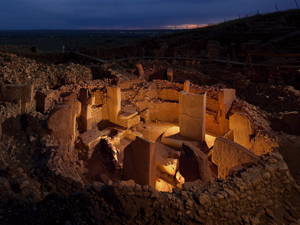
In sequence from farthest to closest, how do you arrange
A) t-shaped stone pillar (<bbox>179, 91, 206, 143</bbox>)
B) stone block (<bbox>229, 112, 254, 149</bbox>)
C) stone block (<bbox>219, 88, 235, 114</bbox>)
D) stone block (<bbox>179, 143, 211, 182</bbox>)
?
stone block (<bbox>219, 88, 235, 114</bbox>)
t-shaped stone pillar (<bbox>179, 91, 206, 143</bbox>)
stone block (<bbox>229, 112, 254, 149</bbox>)
stone block (<bbox>179, 143, 211, 182</bbox>)

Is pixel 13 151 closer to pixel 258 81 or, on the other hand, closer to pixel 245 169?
pixel 245 169

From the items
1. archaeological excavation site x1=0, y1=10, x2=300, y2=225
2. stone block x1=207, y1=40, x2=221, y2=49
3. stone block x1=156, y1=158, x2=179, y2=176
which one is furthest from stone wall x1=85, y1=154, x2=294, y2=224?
stone block x1=207, y1=40, x2=221, y2=49

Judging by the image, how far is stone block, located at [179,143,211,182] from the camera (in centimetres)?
496

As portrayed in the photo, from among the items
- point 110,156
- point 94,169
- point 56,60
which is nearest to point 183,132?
point 110,156

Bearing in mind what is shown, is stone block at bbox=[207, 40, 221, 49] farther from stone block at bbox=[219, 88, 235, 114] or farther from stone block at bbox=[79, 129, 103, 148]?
stone block at bbox=[79, 129, 103, 148]

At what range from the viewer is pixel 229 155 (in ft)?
17.5

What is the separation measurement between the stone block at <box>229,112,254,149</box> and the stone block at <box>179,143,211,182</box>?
93.8 inches

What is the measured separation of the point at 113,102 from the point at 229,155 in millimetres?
5759

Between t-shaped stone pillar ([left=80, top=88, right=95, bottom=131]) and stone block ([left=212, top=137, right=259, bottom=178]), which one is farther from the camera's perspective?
t-shaped stone pillar ([left=80, top=88, right=95, bottom=131])

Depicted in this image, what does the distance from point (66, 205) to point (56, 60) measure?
48.9 feet

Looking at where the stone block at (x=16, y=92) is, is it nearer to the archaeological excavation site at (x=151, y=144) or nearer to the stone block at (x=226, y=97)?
the archaeological excavation site at (x=151, y=144)

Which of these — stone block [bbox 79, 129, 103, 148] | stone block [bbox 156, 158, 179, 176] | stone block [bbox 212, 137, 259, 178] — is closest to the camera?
stone block [bbox 212, 137, 259, 178]

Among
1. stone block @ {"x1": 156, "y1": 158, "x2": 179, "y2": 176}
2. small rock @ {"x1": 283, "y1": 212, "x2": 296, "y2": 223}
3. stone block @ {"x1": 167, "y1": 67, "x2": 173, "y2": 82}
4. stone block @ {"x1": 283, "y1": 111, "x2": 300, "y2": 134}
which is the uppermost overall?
stone block @ {"x1": 167, "y1": 67, "x2": 173, "y2": 82}

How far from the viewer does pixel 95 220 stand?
2.82 metres
